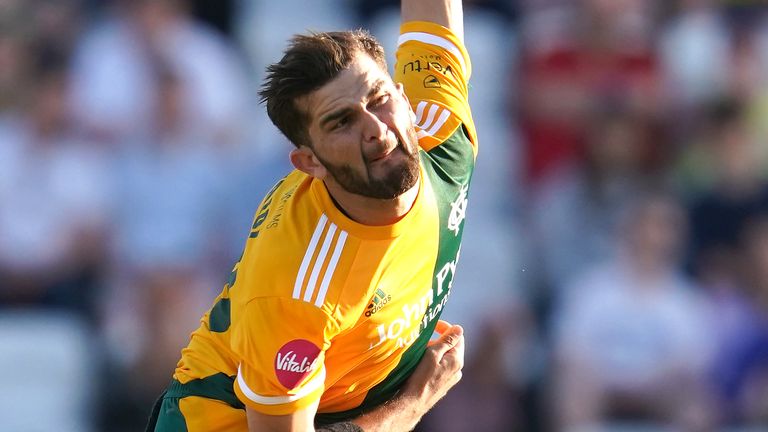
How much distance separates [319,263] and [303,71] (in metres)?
0.64

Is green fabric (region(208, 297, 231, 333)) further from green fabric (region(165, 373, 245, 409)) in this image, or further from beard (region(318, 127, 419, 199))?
beard (region(318, 127, 419, 199))

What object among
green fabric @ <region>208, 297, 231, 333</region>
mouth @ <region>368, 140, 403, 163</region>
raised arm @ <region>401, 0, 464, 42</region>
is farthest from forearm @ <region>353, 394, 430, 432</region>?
raised arm @ <region>401, 0, 464, 42</region>

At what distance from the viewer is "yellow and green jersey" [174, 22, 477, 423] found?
389 cm

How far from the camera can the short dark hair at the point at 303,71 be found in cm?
393

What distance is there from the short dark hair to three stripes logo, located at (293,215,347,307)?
12.4 inches

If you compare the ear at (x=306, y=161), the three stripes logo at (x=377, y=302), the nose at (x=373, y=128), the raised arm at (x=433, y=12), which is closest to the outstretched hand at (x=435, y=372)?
the three stripes logo at (x=377, y=302)

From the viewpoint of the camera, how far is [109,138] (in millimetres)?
8273

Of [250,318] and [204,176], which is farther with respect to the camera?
[204,176]

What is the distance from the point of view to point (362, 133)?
395 centimetres

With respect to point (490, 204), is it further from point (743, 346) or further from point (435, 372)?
point (435, 372)

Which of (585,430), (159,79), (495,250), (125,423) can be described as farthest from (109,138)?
(585,430)

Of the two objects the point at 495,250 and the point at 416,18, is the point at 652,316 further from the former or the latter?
the point at 416,18

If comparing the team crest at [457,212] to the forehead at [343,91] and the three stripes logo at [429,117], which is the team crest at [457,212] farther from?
the forehead at [343,91]

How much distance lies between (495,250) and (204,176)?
208cm
